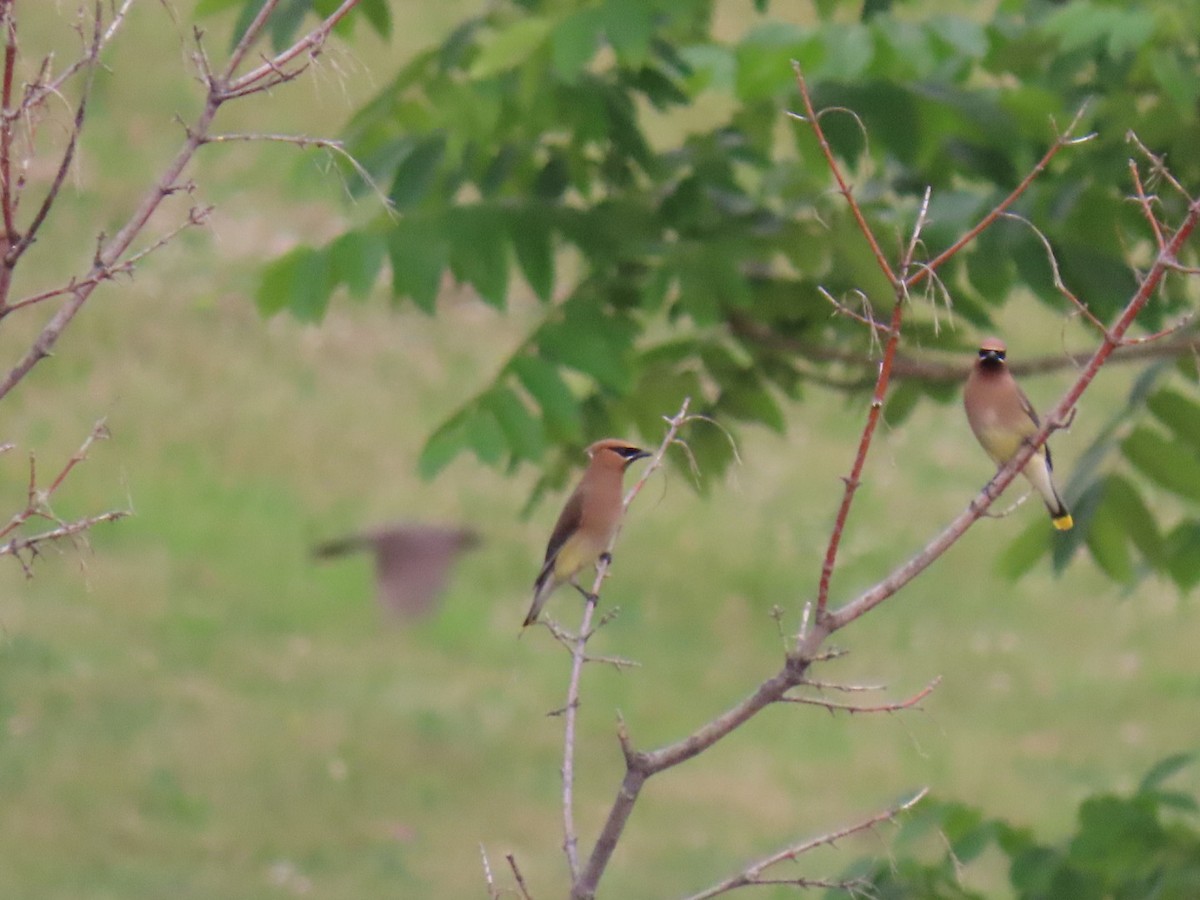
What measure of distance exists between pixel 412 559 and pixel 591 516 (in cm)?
934

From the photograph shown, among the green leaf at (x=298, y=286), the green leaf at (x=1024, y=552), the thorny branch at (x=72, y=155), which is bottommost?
the green leaf at (x=1024, y=552)

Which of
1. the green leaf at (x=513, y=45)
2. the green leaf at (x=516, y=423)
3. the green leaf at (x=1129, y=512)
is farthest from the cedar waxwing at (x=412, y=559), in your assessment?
the green leaf at (x=513, y=45)

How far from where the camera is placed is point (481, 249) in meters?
4.59

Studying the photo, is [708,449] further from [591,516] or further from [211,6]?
[211,6]

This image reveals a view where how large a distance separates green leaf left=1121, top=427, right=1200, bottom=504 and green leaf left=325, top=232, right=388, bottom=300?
1.95m

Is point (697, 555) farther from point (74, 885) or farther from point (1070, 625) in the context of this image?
point (74, 885)

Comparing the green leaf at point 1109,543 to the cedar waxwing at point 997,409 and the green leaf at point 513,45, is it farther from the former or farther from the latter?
the green leaf at point 513,45

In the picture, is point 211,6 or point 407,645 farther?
point 407,645

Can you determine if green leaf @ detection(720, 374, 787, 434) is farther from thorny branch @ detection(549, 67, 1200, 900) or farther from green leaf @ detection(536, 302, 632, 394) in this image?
thorny branch @ detection(549, 67, 1200, 900)

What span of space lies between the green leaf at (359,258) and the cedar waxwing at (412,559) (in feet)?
25.8

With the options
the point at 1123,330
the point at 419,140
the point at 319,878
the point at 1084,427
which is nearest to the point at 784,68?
the point at 419,140

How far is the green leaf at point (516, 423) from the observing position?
14.5 ft

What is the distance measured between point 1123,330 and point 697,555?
449 inches

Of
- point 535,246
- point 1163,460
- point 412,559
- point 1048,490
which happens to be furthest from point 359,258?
point 412,559
